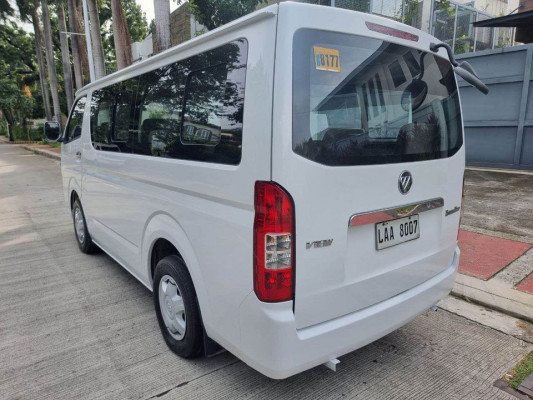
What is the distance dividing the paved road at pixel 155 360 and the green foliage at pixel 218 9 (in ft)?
26.3

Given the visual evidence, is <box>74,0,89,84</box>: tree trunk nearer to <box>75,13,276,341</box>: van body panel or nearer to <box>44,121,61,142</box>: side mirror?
<box>44,121,61,142</box>: side mirror

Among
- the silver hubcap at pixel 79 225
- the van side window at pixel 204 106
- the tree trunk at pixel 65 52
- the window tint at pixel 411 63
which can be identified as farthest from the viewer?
the tree trunk at pixel 65 52

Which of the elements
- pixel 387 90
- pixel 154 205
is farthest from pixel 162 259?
pixel 387 90

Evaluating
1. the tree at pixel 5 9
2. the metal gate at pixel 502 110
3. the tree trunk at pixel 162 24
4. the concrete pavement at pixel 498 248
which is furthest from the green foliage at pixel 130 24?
the concrete pavement at pixel 498 248

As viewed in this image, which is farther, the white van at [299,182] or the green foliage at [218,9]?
the green foliage at [218,9]

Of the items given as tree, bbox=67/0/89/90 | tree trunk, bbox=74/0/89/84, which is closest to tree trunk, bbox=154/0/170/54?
tree, bbox=67/0/89/90

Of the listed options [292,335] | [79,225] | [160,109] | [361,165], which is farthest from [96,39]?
[292,335]

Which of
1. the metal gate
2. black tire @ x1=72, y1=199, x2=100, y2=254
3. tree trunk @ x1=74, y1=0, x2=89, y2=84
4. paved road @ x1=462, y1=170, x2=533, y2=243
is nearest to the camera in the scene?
black tire @ x1=72, y1=199, x2=100, y2=254

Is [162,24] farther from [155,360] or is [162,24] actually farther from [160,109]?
[155,360]

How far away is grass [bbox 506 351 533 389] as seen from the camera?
7.95 ft

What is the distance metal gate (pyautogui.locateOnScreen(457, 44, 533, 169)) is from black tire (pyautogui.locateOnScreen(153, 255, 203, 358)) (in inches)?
389

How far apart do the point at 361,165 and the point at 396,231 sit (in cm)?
51

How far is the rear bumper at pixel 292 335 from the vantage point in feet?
6.00

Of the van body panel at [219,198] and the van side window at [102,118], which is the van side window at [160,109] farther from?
the van side window at [102,118]
